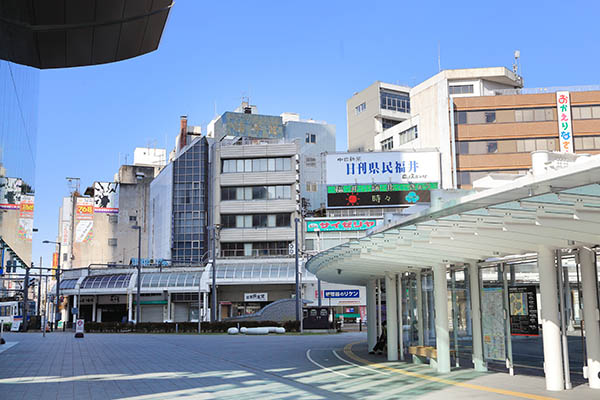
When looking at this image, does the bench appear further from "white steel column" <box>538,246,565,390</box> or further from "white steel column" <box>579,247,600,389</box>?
"white steel column" <box>579,247,600,389</box>

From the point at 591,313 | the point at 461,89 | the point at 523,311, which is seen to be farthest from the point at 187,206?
the point at 591,313

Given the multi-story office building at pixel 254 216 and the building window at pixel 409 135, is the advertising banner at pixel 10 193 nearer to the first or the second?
the multi-story office building at pixel 254 216

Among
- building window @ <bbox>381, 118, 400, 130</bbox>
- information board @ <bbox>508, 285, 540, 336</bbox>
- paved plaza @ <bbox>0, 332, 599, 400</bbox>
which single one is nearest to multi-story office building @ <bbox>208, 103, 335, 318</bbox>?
building window @ <bbox>381, 118, 400, 130</bbox>

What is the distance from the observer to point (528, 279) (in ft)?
48.9

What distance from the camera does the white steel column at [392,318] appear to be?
19.0m

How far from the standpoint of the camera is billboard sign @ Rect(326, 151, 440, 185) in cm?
5841

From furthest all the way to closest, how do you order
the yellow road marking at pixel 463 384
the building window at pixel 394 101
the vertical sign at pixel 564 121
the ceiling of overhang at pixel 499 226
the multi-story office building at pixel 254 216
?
the building window at pixel 394 101 → the multi-story office building at pixel 254 216 → the vertical sign at pixel 564 121 → the yellow road marking at pixel 463 384 → the ceiling of overhang at pixel 499 226

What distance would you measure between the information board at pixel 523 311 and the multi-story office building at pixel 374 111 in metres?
68.4

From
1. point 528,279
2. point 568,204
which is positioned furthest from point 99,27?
point 528,279

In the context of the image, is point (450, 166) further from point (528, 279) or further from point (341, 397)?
point (341, 397)

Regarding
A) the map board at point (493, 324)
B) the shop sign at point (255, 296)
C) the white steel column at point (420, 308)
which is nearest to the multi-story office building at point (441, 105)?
the shop sign at point (255, 296)

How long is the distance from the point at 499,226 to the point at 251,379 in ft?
23.0

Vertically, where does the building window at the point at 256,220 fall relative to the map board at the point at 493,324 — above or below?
above

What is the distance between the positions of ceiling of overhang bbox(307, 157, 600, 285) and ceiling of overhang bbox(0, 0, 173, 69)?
208 inches
